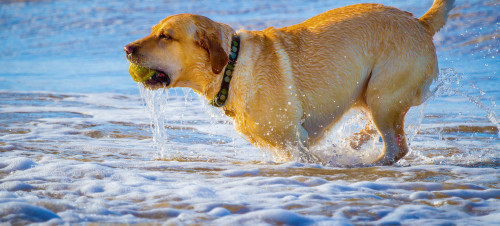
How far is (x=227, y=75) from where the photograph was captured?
4.35 meters

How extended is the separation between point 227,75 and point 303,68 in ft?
2.34

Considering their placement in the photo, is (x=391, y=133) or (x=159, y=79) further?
(x=391, y=133)

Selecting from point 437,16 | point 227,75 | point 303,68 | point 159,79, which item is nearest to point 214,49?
point 227,75

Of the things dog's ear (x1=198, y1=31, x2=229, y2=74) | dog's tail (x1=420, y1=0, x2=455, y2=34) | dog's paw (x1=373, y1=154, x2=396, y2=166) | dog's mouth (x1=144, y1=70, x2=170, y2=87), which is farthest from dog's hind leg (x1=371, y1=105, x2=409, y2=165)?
dog's mouth (x1=144, y1=70, x2=170, y2=87)

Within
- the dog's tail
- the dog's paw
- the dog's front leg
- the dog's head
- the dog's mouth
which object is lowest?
the dog's paw

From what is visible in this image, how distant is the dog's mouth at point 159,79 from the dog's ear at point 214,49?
422mm

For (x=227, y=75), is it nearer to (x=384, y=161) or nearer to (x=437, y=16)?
(x=384, y=161)

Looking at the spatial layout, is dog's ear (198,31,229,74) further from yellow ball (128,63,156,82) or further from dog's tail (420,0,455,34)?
dog's tail (420,0,455,34)

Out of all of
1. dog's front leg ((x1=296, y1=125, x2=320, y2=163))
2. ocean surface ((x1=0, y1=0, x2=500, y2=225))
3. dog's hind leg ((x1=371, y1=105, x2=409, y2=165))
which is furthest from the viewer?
dog's hind leg ((x1=371, y1=105, x2=409, y2=165))

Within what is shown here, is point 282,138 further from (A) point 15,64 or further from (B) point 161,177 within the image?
(A) point 15,64

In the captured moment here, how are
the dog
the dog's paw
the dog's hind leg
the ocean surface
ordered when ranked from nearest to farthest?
the ocean surface → the dog → the dog's hind leg → the dog's paw

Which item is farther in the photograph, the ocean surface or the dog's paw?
the dog's paw

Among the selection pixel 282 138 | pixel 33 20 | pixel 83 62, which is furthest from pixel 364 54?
pixel 33 20

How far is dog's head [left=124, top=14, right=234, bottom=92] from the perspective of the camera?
4234mm
